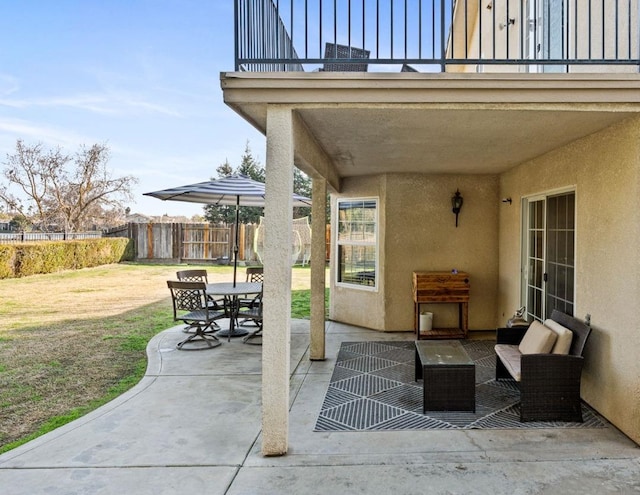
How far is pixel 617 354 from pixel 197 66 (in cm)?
2577

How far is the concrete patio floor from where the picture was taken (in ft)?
9.18

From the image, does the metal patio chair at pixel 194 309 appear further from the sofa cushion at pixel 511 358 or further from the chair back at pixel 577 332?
the chair back at pixel 577 332

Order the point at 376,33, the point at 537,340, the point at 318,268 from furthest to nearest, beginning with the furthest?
the point at 318,268, the point at 537,340, the point at 376,33

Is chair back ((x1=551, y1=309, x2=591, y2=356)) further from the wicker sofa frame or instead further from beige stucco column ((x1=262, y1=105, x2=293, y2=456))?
beige stucco column ((x1=262, y1=105, x2=293, y2=456))

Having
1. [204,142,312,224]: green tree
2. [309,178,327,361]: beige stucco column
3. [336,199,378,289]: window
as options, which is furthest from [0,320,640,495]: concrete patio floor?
[204,142,312,224]: green tree

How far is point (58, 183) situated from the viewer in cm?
2181

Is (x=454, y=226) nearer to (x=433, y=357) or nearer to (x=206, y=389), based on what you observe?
(x=433, y=357)

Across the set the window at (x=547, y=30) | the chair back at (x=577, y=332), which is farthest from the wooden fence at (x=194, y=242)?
the chair back at (x=577, y=332)

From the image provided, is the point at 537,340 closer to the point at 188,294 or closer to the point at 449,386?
the point at 449,386

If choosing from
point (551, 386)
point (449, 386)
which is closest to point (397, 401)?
point (449, 386)

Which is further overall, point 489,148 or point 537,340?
point 489,148

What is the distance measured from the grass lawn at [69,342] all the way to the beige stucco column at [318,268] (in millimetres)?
2171

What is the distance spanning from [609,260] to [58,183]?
24277 mm

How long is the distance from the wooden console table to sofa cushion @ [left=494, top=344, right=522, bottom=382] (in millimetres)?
1941
